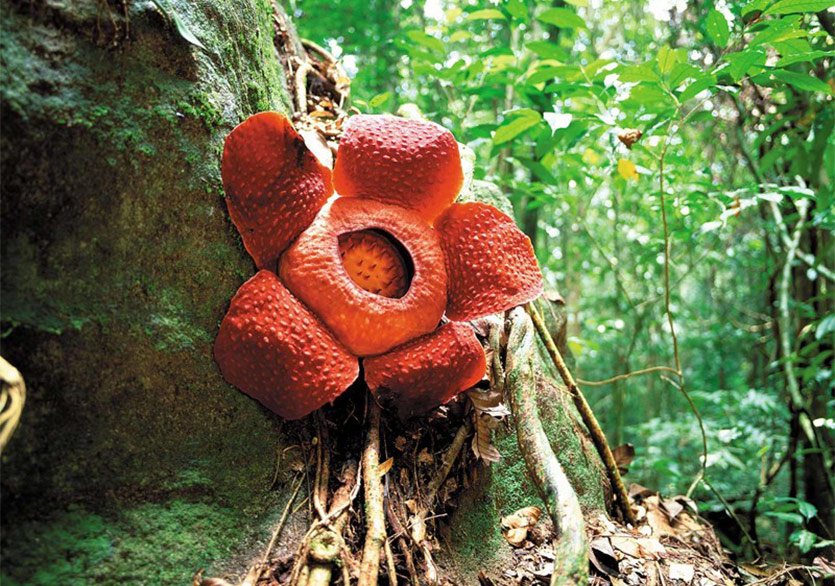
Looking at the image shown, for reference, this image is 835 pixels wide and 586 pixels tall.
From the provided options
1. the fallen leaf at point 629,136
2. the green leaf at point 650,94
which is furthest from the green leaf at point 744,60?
the fallen leaf at point 629,136

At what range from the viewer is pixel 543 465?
1520 mm

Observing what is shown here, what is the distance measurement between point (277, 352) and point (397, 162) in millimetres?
647

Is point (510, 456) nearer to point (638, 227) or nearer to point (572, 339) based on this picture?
point (572, 339)

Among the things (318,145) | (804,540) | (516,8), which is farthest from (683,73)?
(804,540)

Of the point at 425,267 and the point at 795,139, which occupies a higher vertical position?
the point at 795,139

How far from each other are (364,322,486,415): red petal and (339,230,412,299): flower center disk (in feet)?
0.57

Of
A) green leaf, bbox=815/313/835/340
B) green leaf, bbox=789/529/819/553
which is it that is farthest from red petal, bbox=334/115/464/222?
green leaf, bbox=815/313/835/340

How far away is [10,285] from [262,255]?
0.53 metres

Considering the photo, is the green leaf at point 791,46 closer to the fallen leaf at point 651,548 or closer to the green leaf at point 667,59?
the green leaf at point 667,59

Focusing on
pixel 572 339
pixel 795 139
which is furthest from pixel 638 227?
pixel 572 339

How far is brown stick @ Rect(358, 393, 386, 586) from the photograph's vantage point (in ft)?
3.96

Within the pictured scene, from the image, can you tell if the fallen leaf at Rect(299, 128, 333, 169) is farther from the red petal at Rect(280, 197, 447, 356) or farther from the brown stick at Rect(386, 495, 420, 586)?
the brown stick at Rect(386, 495, 420, 586)

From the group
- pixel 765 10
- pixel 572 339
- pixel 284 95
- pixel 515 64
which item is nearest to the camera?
pixel 765 10

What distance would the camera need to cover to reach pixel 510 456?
6.15 feet
